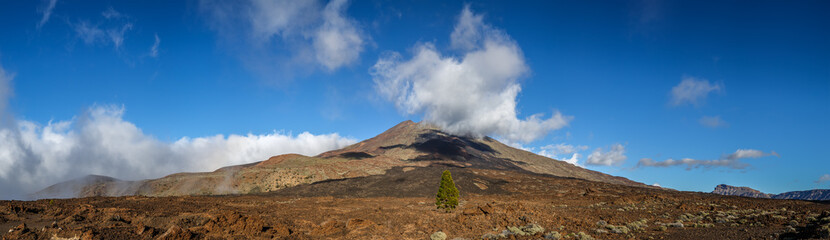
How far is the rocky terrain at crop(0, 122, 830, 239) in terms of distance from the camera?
17016 mm

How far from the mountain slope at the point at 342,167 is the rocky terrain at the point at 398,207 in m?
0.39

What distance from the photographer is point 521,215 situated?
70.4 ft

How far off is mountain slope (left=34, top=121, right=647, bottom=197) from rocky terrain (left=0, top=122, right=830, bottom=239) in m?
0.39

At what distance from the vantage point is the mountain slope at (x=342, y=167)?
5784 cm

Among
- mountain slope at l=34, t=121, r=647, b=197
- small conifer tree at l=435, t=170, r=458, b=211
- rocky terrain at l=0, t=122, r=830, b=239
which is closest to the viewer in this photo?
rocky terrain at l=0, t=122, r=830, b=239

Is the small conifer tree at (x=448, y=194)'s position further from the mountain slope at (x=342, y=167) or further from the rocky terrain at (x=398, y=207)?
the mountain slope at (x=342, y=167)

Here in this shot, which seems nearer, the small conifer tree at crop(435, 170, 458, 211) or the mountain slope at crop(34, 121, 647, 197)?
the small conifer tree at crop(435, 170, 458, 211)

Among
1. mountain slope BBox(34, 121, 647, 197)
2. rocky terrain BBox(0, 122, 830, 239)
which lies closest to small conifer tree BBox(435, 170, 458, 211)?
rocky terrain BBox(0, 122, 830, 239)

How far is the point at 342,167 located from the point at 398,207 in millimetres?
39804

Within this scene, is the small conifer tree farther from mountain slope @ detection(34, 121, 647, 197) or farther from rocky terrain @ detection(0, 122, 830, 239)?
mountain slope @ detection(34, 121, 647, 197)

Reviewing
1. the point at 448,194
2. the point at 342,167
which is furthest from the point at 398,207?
the point at 342,167

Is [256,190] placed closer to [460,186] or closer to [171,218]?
[460,186]

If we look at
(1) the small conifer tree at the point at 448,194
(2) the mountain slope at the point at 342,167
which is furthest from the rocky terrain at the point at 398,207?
(1) the small conifer tree at the point at 448,194

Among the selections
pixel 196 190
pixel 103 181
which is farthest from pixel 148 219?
pixel 103 181
